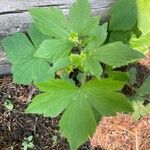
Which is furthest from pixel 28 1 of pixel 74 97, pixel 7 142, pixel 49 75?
pixel 7 142

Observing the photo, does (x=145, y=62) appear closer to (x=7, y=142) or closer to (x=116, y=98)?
(x=116, y=98)

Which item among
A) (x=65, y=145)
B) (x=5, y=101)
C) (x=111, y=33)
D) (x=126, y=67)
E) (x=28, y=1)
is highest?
(x=28, y=1)

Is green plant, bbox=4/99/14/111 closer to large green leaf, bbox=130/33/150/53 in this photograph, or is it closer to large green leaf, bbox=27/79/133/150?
large green leaf, bbox=27/79/133/150

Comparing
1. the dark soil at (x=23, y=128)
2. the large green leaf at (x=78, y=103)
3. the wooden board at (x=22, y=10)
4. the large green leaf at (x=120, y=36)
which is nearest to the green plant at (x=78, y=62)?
the large green leaf at (x=78, y=103)

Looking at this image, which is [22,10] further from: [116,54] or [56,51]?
[116,54]

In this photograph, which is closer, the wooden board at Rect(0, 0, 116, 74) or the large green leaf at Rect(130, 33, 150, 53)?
the wooden board at Rect(0, 0, 116, 74)

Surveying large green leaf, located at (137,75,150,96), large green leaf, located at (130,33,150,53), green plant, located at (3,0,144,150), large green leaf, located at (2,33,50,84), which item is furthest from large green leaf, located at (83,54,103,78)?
large green leaf, located at (137,75,150,96)

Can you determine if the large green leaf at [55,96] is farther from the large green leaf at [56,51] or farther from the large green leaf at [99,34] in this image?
the large green leaf at [99,34]
